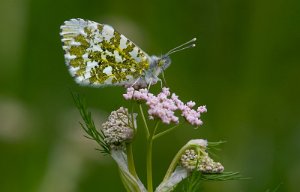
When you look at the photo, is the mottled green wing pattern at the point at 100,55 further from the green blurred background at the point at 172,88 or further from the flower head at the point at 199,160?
the green blurred background at the point at 172,88

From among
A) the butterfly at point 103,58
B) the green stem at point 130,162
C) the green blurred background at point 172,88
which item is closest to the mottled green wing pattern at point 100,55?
the butterfly at point 103,58

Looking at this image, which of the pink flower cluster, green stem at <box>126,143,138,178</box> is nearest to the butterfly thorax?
the pink flower cluster

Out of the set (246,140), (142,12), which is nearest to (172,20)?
(142,12)

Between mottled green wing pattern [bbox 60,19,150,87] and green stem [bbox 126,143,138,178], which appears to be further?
mottled green wing pattern [bbox 60,19,150,87]

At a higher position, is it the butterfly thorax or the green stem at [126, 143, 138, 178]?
the butterfly thorax

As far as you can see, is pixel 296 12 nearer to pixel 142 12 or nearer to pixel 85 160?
pixel 142 12

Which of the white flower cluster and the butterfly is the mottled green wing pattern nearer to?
the butterfly

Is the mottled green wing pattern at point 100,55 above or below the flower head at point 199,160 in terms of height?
above
